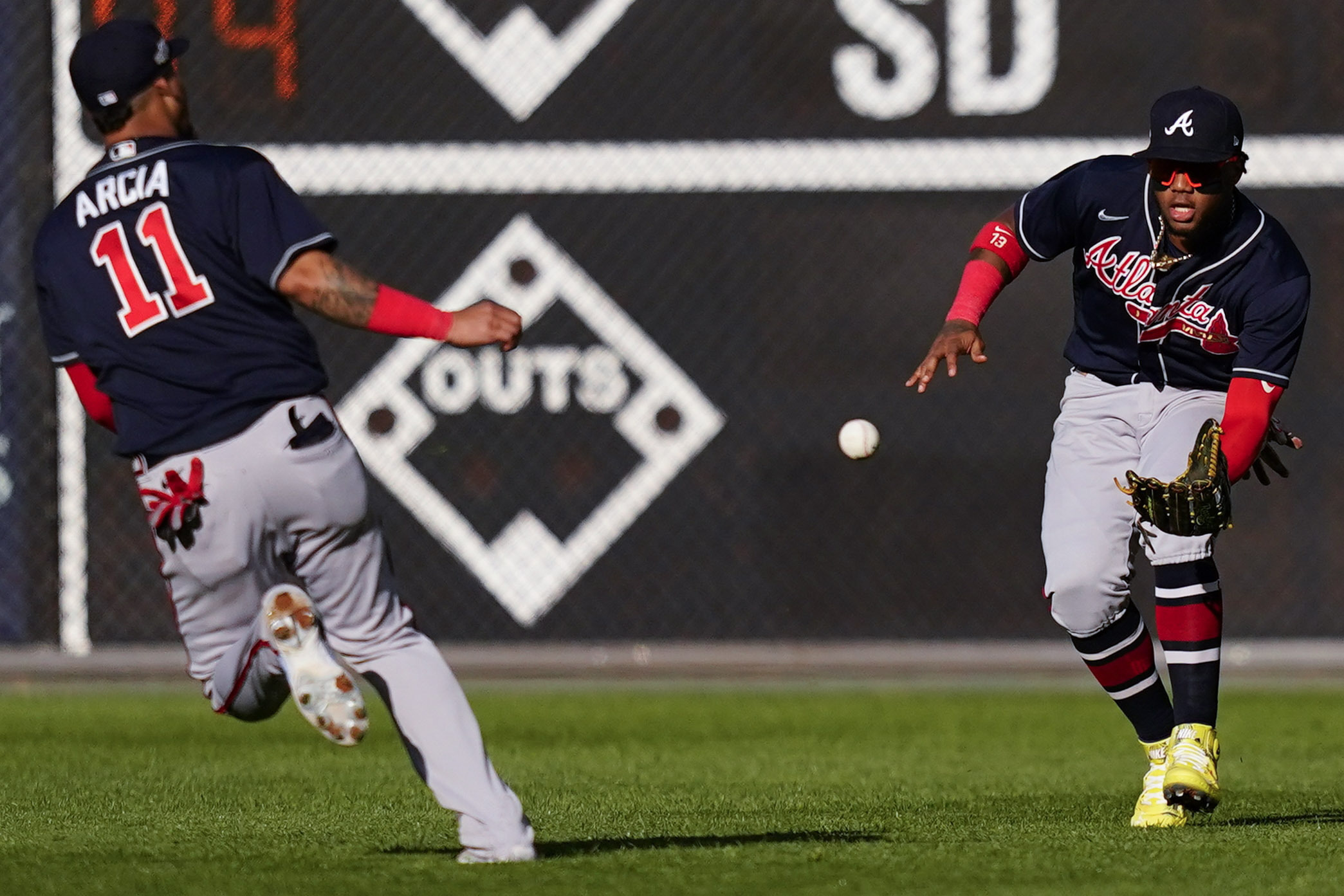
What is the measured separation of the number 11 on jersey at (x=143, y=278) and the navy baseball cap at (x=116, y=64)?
267 mm

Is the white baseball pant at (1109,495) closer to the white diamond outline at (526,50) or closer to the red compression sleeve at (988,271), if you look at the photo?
the red compression sleeve at (988,271)

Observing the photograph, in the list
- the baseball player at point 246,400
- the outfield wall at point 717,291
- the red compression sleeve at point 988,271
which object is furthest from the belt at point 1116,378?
the outfield wall at point 717,291

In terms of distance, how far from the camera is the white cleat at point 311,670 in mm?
4617

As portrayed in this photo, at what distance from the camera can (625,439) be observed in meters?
10.3

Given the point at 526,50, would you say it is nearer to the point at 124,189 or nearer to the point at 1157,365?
the point at 1157,365

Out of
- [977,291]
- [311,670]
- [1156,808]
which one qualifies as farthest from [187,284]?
[1156,808]

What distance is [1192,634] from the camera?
19.4ft

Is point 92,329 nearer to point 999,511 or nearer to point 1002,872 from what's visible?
point 1002,872

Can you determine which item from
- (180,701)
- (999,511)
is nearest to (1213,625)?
(999,511)

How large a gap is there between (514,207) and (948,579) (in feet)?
8.33

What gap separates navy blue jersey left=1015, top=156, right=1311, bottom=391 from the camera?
578cm

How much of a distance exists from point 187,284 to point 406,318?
0.46m

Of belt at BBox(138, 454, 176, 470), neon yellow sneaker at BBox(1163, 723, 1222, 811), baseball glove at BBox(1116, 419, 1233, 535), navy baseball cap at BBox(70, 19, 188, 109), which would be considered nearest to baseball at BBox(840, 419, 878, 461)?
baseball glove at BBox(1116, 419, 1233, 535)

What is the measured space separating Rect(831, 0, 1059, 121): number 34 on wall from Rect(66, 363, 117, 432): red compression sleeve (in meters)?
5.83
